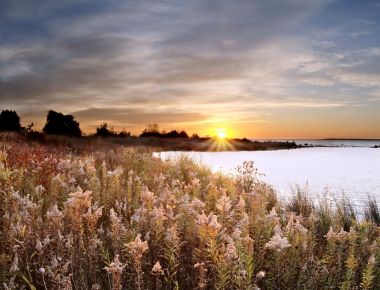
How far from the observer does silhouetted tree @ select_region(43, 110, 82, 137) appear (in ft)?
145

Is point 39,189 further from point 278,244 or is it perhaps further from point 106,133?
point 106,133

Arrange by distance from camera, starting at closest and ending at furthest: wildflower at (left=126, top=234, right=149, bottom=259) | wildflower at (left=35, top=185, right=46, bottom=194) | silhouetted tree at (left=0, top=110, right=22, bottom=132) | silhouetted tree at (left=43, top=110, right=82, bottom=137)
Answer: wildflower at (left=126, top=234, right=149, bottom=259), wildflower at (left=35, top=185, right=46, bottom=194), silhouetted tree at (left=0, top=110, right=22, bottom=132), silhouetted tree at (left=43, top=110, right=82, bottom=137)

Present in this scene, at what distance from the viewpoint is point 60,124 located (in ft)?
147

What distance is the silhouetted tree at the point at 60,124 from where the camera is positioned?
44219 mm

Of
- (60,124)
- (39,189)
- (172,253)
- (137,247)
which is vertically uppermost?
(60,124)

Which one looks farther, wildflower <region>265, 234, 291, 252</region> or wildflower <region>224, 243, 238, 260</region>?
wildflower <region>265, 234, 291, 252</region>

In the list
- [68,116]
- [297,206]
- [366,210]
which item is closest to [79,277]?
[297,206]

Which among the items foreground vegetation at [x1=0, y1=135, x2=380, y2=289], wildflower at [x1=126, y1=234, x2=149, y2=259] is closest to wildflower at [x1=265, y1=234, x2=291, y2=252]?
foreground vegetation at [x1=0, y1=135, x2=380, y2=289]

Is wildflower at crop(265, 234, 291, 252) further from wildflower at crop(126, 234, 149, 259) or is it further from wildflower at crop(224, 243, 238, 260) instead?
wildflower at crop(126, 234, 149, 259)

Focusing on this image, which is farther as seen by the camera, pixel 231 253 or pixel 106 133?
pixel 106 133

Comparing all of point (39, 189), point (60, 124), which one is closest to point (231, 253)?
point (39, 189)

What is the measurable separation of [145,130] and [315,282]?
52014 millimetres

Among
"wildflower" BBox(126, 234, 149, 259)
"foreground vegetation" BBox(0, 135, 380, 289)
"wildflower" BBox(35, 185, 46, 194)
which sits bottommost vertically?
"foreground vegetation" BBox(0, 135, 380, 289)

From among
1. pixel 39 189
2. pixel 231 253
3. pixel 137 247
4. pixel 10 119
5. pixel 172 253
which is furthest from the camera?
pixel 10 119
